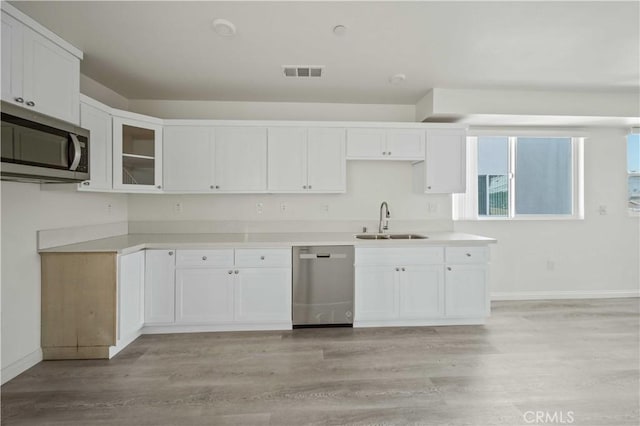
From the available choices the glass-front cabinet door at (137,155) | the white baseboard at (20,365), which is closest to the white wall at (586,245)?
the glass-front cabinet door at (137,155)

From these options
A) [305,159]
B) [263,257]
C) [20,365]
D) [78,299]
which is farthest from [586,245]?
[20,365]

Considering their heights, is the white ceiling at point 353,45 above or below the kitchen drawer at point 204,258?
above

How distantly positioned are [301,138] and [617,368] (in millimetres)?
3305

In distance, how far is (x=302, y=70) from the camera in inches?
112

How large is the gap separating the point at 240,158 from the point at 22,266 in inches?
77.1

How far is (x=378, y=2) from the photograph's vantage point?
1.92 m


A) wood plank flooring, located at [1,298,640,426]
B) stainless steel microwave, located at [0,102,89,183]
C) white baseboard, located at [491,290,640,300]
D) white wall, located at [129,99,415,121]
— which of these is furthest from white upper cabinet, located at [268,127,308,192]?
white baseboard, located at [491,290,640,300]

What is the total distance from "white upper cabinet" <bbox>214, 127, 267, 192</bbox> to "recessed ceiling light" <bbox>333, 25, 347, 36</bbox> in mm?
1394

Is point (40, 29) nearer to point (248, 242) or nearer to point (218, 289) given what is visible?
point (248, 242)

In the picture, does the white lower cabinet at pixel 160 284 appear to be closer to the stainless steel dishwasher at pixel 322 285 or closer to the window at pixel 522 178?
the stainless steel dishwasher at pixel 322 285

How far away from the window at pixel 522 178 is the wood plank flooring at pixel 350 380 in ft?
5.11

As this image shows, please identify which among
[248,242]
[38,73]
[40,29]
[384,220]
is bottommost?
[248,242]

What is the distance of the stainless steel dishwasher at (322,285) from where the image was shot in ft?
9.96

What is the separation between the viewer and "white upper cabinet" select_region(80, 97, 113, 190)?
8.33 feet
